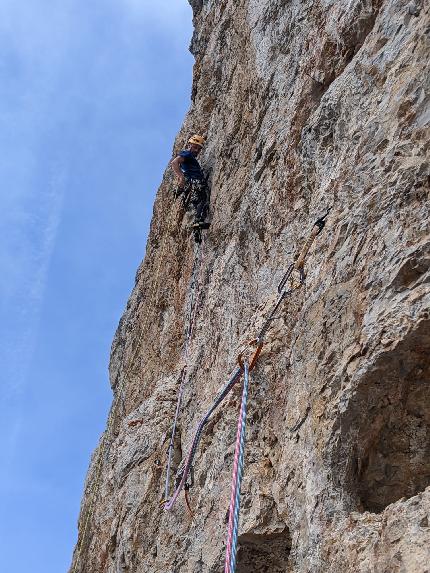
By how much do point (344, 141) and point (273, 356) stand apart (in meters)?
1.84

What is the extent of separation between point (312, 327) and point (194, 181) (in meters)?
5.61

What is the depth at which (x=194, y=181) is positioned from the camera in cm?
1005

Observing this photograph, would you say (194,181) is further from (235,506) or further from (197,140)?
(235,506)

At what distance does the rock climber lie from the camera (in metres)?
9.70

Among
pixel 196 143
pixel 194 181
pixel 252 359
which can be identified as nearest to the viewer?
pixel 252 359

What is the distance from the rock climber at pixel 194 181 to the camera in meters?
9.70

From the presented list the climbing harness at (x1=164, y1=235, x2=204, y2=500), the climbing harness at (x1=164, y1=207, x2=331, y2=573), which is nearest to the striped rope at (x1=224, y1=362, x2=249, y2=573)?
the climbing harness at (x1=164, y1=207, x2=331, y2=573)

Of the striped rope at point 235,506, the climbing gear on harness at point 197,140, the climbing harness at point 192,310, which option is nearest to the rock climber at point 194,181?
the climbing gear on harness at point 197,140

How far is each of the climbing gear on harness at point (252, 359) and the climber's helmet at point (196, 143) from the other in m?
5.16

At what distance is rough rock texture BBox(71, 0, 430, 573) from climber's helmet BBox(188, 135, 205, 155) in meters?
1.09

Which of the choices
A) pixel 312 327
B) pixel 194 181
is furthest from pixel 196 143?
pixel 312 327

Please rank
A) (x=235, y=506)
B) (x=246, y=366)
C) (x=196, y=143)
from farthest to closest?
1. (x=196, y=143)
2. (x=246, y=366)
3. (x=235, y=506)

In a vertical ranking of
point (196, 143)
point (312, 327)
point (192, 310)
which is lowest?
point (312, 327)

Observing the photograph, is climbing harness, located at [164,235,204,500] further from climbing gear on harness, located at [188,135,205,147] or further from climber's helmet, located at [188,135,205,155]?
climbing gear on harness, located at [188,135,205,147]
